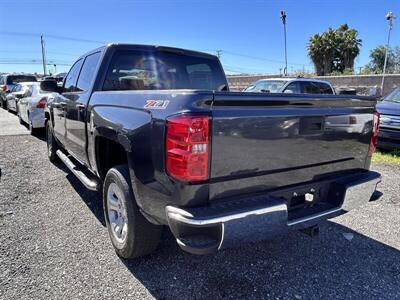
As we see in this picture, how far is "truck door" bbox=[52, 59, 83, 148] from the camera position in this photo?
195 inches

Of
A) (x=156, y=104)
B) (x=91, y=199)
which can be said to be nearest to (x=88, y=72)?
(x=91, y=199)

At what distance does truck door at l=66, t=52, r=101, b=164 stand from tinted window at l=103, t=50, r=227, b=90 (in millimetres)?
293

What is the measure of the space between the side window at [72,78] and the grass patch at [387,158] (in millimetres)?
5933

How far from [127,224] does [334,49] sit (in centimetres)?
4691

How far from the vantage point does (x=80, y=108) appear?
160 inches

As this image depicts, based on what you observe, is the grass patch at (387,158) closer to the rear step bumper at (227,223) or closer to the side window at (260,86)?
the side window at (260,86)

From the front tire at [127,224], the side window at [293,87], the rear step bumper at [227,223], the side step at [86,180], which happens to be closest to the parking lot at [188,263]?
the front tire at [127,224]

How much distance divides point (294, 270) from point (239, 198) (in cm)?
115

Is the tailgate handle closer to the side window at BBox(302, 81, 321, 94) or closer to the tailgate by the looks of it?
the tailgate

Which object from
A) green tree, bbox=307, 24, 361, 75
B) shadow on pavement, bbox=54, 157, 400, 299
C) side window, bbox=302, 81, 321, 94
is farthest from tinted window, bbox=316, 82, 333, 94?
green tree, bbox=307, 24, 361, 75

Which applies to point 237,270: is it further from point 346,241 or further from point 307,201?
point 346,241

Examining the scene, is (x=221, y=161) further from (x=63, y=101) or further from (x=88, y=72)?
(x=63, y=101)

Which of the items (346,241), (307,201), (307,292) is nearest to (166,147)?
(307,201)

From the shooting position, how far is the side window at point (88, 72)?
4.22 meters
